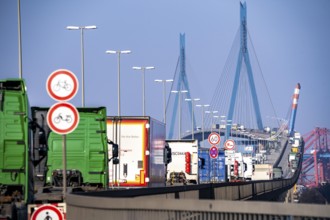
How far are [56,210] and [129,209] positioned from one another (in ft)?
9.46

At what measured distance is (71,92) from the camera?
20.5 meters

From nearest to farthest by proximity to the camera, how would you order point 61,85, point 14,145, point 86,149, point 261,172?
point 61,85, point 14,145, point 86,149, point 261,172

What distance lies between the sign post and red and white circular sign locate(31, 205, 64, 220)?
1.83 metres

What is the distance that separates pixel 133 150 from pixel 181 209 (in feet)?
81.7

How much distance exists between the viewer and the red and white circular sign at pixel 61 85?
20453mm

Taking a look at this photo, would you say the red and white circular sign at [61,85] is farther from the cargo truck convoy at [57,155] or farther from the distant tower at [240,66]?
the distant tower at [240,66]

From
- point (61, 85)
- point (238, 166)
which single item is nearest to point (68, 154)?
point (61, 85)

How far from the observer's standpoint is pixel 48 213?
1833 cm

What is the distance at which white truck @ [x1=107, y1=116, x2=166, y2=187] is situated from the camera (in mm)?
39250

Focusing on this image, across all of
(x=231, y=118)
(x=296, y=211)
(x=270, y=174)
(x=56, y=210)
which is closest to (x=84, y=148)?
(x=56, y=210)

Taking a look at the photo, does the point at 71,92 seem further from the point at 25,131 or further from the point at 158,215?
the point at 158,215

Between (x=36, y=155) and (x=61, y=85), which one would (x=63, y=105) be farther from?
(x=36, y=155)

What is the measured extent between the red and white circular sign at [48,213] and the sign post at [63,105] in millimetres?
1832

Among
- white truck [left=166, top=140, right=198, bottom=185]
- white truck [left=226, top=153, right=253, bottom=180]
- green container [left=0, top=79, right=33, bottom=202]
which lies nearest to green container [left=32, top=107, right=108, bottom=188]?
green container [left=0, top=79, right=33, bottom=202]
